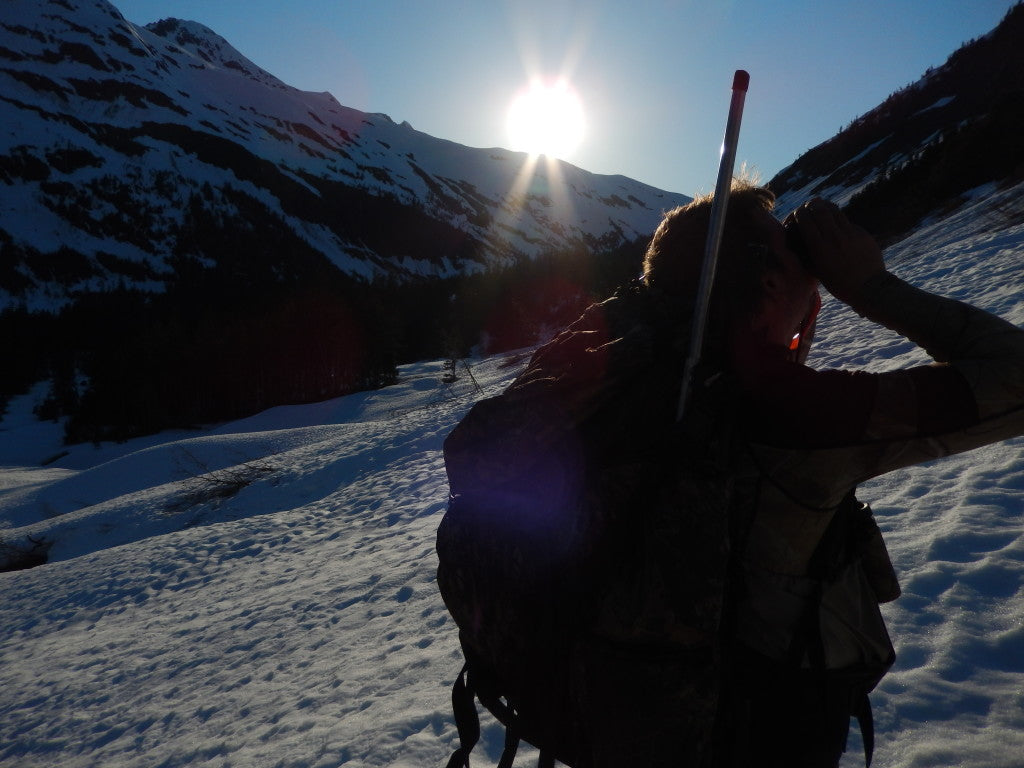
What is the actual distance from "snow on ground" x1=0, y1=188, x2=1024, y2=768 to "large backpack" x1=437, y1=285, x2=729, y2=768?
2.11m

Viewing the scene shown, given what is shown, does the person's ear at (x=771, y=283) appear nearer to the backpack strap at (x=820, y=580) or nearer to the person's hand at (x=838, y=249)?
the person's hand at (x=838, y=249)

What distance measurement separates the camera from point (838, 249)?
4.21ft

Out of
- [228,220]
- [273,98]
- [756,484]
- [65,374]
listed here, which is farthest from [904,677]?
[273,98]

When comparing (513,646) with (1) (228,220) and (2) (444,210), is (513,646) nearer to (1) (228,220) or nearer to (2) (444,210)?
(1) (228,220)

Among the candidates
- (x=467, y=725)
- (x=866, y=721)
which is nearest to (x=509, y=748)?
(x=467, y=725)

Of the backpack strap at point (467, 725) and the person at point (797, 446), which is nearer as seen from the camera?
the person at point (797, 446)

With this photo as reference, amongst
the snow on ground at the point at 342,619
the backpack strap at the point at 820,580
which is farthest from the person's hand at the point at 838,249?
the snow on ground at the point at 342,619

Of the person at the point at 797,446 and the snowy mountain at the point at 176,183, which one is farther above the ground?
the snowy mountain at the point at 176,183

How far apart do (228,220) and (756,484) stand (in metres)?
137

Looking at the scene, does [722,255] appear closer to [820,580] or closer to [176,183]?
[820,580]

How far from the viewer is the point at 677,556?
1.17m

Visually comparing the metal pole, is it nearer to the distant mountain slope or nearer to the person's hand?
the person's hand

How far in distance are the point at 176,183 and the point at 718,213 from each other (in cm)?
14809

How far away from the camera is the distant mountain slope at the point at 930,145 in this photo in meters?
16.7
